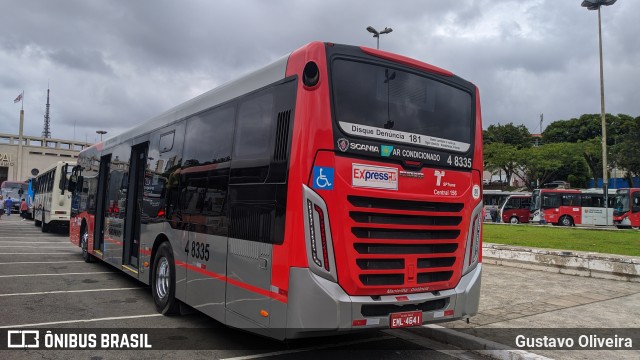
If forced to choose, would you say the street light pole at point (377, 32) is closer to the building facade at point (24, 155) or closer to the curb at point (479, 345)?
the curb at point (479, 345)

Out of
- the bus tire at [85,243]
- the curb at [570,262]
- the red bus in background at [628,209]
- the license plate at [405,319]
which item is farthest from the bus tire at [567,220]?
the license plate at [405,319]

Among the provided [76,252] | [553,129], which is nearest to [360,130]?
[76,252]

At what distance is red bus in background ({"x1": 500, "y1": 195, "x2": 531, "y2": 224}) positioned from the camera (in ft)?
134

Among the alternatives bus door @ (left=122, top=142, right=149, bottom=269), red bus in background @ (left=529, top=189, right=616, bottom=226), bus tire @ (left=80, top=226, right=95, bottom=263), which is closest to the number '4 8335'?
bus door @ (left=122, top=142, right=149, bottom=269)

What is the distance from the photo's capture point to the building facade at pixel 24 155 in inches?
2781

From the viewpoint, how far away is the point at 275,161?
14.7 feet

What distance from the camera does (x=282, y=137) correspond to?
4.45 meters

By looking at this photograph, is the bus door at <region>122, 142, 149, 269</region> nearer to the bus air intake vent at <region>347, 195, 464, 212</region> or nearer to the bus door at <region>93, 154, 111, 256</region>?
the bus door at <region>93, 154, 111, 256</region>

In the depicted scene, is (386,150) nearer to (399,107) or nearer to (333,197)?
(399,107)

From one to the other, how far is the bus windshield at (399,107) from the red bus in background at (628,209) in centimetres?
3237

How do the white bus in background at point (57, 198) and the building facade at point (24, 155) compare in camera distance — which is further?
the building facade at point (24, 155)

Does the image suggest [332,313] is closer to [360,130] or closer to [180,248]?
[360,130]

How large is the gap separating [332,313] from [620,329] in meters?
4.49

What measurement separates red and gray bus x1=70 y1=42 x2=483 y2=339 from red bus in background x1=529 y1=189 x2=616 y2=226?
33449mm
